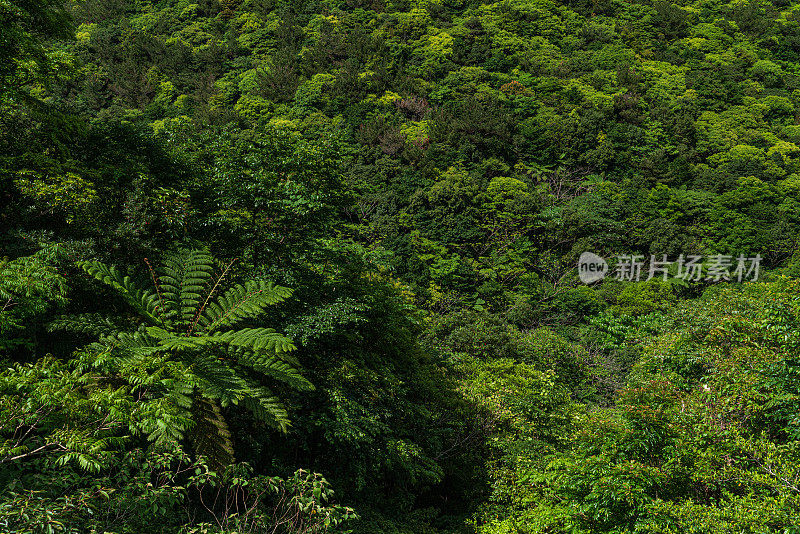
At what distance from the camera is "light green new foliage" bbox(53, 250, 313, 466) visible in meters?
4.39

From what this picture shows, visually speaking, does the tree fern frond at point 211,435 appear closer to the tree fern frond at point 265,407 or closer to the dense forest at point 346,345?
the dense forest at point 346,345

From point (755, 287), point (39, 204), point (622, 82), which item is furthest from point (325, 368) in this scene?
point (622, 82)

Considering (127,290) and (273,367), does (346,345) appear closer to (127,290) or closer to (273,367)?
(273,367)

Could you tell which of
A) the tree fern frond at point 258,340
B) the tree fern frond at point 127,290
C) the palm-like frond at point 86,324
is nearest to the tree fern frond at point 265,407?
the tree fern frond at point 258,340

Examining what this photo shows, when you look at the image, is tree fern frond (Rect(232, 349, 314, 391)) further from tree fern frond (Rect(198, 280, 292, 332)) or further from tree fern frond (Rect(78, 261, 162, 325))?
tree fern frond (Rect(78, 261, 162, 325))

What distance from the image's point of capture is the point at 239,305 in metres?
5.63

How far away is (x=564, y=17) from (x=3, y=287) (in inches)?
2365

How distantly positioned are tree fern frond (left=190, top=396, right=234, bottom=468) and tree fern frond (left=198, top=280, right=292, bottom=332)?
0.96 m

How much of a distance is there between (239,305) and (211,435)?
5.08 ft

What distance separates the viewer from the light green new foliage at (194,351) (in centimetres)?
439

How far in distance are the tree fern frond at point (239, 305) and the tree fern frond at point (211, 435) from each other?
96cm

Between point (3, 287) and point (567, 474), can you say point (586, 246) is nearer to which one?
point (567, 474)

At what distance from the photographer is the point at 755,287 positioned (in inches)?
440

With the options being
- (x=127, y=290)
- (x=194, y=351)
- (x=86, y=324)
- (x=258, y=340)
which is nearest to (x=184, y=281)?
(x=127, y=290)
